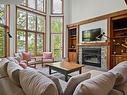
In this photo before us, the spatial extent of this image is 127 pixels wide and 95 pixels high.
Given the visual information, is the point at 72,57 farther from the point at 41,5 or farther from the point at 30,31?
the point at 41,5

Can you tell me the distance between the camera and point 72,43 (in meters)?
9.68

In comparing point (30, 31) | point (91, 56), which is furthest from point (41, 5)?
point (91, 56)

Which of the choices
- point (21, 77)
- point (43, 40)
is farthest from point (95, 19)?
point (21, 77)

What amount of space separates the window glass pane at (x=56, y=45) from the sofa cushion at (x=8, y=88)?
743cm

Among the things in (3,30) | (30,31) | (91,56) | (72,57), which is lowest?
(72,57)

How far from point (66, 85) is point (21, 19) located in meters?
6.99

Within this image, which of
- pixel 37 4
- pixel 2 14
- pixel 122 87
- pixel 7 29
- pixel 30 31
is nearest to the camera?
pixel 122 87

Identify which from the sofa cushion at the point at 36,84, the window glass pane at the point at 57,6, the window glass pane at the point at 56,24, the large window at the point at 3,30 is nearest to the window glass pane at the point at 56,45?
the window glass pane at the point at 56,24

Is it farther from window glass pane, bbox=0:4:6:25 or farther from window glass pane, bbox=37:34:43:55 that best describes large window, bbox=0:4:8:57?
window glass pane, bbox=37:34:43:55

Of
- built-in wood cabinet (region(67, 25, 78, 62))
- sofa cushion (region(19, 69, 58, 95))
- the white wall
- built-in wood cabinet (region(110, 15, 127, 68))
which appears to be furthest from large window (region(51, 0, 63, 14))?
sofa cushion (region(19, 69, 58, 95))

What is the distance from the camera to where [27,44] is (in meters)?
8.21

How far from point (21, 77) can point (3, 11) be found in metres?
5.98

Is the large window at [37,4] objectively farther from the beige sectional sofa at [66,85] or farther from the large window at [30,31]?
the beige sectional sofa at [66,85]

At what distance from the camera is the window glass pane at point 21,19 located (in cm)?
763
